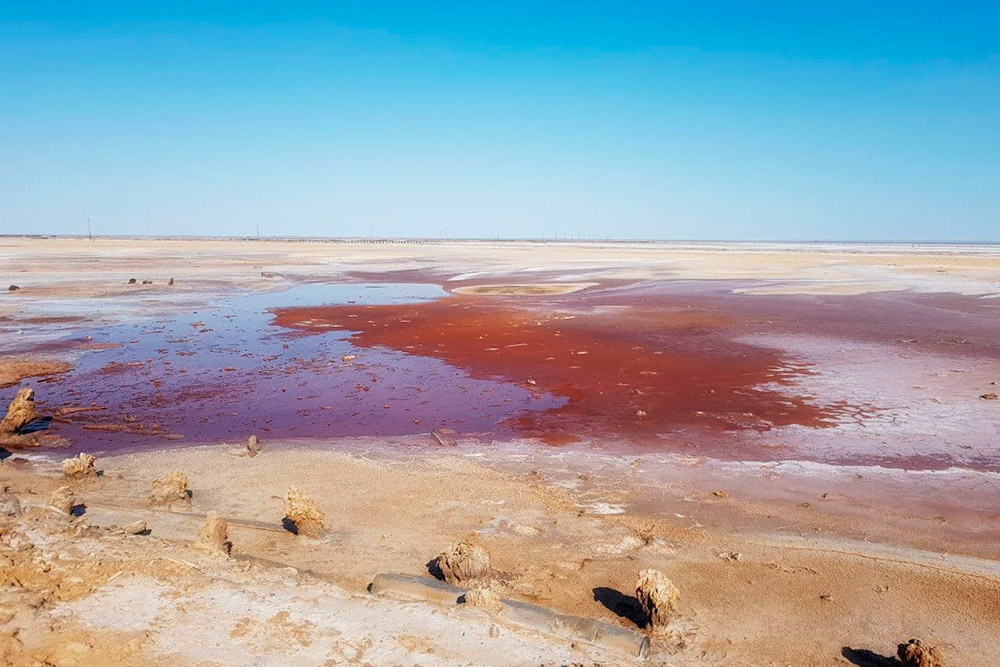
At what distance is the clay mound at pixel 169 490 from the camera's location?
22.1 ft

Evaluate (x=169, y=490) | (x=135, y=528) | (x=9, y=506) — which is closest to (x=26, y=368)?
(x=169, y=490)

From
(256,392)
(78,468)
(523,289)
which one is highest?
(523,289)

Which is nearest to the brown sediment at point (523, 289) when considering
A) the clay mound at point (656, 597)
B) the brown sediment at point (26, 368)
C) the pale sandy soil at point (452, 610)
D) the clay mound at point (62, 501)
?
the brown sediment at point (26, 368)

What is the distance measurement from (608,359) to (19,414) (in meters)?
11.4

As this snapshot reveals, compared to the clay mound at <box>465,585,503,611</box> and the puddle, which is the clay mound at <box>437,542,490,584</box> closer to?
the clay mound at <box>465,585,503,611</box>

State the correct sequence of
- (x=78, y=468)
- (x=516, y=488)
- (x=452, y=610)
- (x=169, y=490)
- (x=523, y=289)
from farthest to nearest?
(x=523, y=289) < (x=516, y=488) < (x=78, y=468) < (x=169, y=490) < (x=452, y=610)

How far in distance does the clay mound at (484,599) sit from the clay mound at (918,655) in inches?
111

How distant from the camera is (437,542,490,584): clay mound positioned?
203 inches

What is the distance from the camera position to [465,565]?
5137 mm

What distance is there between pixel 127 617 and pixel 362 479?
3484mm

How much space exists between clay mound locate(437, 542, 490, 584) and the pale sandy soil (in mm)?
321

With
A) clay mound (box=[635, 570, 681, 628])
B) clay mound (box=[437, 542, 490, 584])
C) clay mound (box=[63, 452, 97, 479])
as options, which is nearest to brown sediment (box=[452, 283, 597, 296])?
clay mound (box=[63, 452, 97, 479])

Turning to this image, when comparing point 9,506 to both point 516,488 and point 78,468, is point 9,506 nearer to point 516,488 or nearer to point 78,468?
point 78,468

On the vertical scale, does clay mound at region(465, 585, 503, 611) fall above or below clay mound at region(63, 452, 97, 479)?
above
